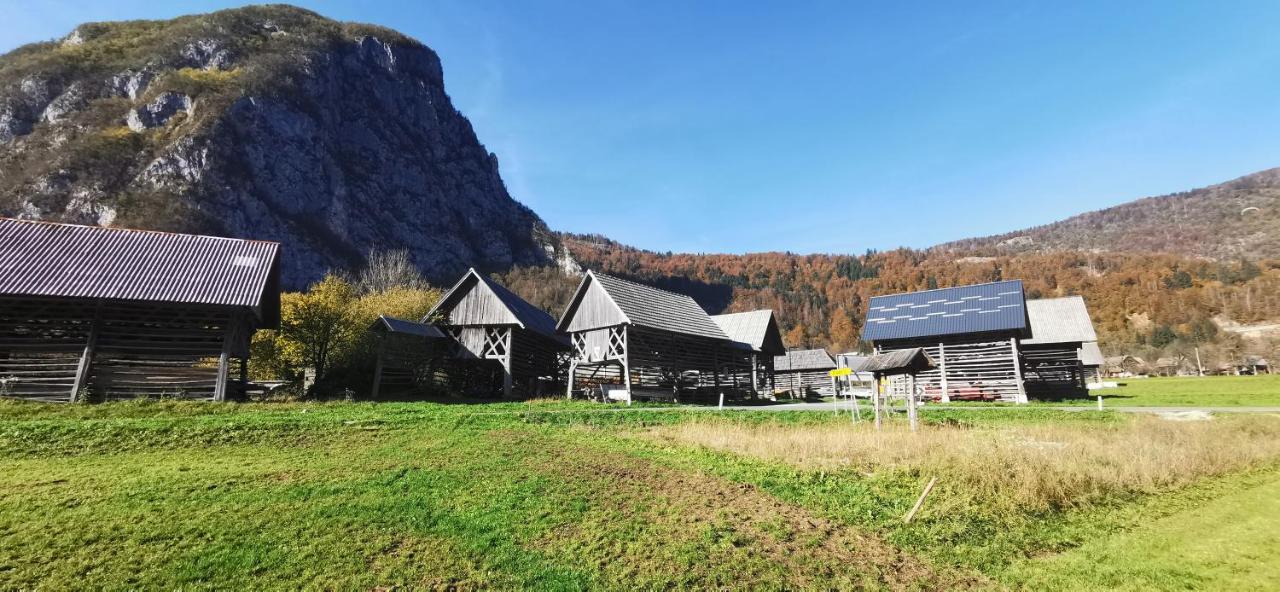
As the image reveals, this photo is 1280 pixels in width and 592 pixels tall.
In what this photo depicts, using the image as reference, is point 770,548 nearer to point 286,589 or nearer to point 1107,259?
point 286,589

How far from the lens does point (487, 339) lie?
100 ft

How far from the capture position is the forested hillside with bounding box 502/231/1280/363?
105 metres

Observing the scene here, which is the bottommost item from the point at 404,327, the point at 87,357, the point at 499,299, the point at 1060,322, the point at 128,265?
the point at 87,357

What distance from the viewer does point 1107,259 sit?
15600cm

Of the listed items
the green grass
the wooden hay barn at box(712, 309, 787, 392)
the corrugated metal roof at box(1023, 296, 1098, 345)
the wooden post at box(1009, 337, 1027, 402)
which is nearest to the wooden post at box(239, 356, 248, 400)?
the green grass

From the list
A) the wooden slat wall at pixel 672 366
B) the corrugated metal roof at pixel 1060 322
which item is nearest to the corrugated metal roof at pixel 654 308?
the wooden slat wall at pixel 672 366

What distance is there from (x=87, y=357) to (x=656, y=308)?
24.3 metres

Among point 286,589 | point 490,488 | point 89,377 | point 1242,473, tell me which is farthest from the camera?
point 89,377

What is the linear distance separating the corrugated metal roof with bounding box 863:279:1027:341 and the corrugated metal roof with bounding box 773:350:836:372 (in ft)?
60.9

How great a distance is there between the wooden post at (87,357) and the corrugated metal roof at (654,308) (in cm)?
1919

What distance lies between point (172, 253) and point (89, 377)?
5451 millimetres

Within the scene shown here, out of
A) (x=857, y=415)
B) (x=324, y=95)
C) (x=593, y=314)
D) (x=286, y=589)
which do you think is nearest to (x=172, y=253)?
(x=593, y=314)

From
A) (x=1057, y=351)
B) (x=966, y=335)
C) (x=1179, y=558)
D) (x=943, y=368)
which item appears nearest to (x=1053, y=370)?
(x=1057, y=351)

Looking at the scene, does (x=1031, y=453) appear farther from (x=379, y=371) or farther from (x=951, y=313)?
(x=379, y=371)
